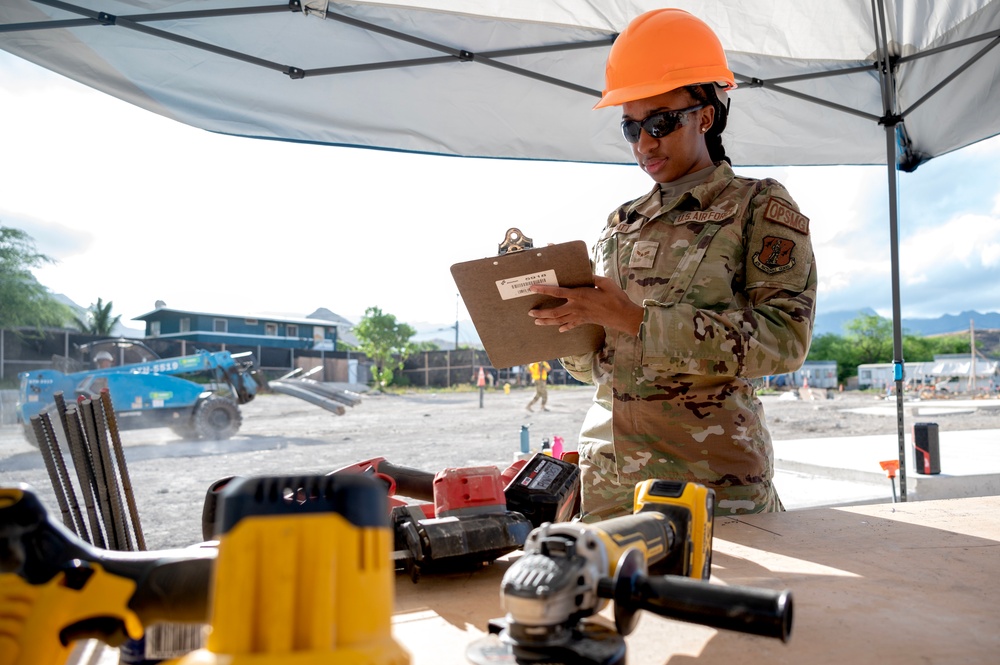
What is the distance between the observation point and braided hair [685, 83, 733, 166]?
1.64 meters

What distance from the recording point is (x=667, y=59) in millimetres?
1606

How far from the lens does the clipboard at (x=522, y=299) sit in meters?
1.41

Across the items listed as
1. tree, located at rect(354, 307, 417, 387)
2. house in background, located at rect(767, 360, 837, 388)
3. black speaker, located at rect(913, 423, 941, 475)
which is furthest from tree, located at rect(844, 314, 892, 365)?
black speaker, located at rect(913, 423, 941, 475)

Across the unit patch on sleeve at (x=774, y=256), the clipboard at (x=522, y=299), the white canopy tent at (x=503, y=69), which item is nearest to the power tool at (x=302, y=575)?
the clipboard at (x=522, y=299)

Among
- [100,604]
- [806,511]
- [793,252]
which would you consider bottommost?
[806,511]

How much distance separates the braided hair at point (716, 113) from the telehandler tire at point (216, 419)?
9.91 m

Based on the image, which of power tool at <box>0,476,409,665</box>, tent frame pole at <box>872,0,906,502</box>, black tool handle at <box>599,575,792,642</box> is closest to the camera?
power tool at <box>0,476,409,665</box>

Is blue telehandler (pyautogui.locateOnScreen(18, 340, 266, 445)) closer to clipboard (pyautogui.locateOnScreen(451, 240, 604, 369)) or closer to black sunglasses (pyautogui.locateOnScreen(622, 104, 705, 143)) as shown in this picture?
clipboard (pyautogui.locateOnScreen(451, 240, 604, 369))

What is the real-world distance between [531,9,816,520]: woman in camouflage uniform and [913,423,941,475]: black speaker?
4.36 m

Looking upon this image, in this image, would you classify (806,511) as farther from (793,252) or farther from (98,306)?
(98,306)

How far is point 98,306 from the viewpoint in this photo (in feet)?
77.6

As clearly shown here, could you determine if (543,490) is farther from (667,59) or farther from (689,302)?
(667,59)

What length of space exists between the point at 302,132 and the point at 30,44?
3.52 feet

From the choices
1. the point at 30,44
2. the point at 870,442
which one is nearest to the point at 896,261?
the point at 30,44
